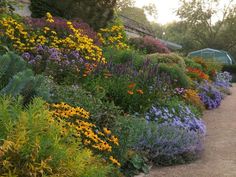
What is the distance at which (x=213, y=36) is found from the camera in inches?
2196

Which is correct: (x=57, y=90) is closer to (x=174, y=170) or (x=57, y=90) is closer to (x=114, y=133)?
(x=114, y=133)

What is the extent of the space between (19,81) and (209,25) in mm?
54594

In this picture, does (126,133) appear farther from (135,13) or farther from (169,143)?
(135,13)

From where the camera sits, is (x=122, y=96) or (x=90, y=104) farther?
(x=122, y=96)

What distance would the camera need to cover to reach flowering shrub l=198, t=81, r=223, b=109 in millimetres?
13484

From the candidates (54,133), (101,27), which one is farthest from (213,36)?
(54,133)

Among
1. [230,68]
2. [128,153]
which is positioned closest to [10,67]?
[128,153]

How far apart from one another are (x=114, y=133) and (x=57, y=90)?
3.87 feet

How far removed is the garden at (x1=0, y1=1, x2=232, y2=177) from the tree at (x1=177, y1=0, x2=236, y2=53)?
42.5 metres

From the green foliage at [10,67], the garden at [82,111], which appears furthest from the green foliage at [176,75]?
the green foliage at [10,67]

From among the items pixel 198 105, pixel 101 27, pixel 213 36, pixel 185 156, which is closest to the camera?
pixel 185 156

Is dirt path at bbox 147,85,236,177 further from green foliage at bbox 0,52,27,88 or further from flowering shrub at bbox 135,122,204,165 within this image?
green foliage at bbox 0,52,27,88

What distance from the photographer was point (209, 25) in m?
57.3

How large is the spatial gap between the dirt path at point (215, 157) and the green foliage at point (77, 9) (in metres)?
6.19
